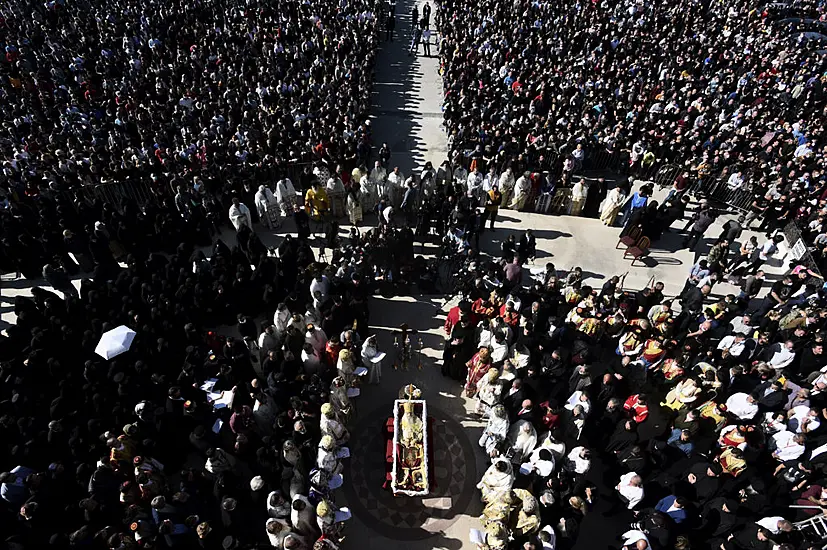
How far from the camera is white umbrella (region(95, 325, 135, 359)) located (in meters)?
8.70

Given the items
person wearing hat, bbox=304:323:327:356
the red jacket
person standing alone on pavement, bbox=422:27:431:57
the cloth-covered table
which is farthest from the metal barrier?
person standing alone on pavement, bbox=422:27:431:57

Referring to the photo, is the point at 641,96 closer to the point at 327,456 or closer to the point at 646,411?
the point at 646,411

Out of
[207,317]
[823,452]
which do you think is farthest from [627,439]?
[207,317]

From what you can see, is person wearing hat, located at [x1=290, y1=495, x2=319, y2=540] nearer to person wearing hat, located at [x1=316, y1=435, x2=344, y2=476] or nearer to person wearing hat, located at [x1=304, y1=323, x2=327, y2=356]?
person wearing hat, located at [x1=316, y1=435, x2=344, y2=476]

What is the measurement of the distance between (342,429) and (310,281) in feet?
13.7

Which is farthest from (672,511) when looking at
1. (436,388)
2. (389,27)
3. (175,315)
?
(389,27)

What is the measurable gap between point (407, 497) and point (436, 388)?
2555 mm

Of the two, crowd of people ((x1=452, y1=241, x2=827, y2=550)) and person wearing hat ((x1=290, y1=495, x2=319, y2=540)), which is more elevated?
crowd of people ((x1=452, y1=241, x2=827, y2=550))

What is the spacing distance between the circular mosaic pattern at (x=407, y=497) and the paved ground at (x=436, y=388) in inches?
0.7

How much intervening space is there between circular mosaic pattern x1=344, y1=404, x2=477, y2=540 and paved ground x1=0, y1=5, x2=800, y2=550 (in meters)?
0.02

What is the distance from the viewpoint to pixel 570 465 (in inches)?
305

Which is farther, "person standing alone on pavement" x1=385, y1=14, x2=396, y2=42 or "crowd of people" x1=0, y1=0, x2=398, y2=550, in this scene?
"person standing alone on pavement" x1=385, y1=14, x2=396, y2=42

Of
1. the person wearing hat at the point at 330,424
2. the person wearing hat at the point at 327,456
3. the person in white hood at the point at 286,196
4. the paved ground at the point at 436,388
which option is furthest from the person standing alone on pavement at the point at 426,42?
the person wearing hat at the point at 327,456

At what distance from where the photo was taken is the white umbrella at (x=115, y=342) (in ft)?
28.6
